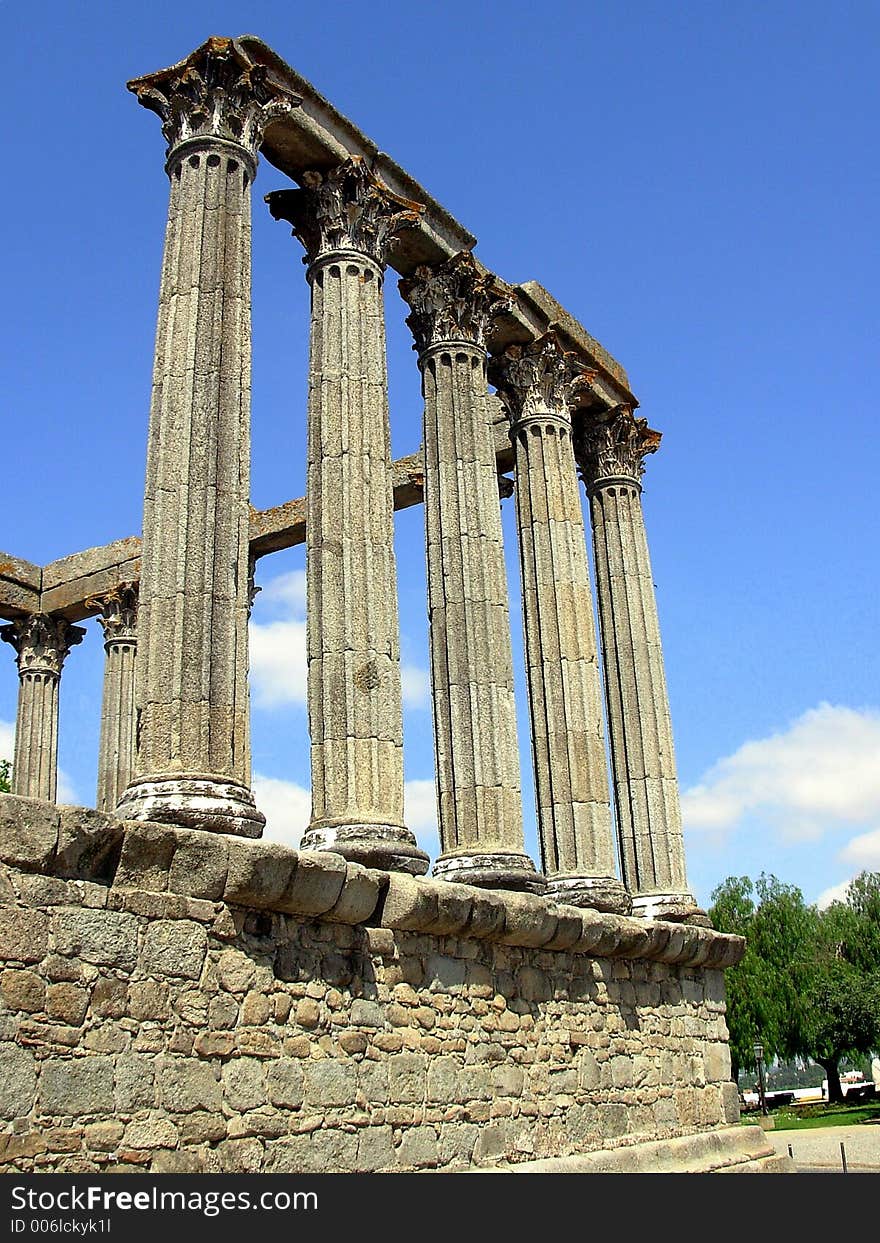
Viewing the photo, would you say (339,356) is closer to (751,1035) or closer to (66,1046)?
(66,1046)

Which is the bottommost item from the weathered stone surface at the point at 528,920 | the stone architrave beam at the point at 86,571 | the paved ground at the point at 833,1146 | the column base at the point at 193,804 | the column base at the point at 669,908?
the paved ground at the point at 833,1146

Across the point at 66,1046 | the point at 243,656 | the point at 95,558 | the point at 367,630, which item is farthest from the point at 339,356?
the point at 95,558

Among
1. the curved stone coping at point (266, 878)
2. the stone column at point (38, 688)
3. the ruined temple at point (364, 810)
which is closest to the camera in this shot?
the curved stone coping at point (266, 878)

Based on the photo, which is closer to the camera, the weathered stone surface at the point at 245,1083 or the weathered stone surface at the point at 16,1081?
the weathered stone surface at the point at 16,1081

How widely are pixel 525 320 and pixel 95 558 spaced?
30.2 feet

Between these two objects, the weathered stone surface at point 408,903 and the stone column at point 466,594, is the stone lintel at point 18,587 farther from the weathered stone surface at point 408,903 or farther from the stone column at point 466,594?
the weathered stone surface at point 408,903

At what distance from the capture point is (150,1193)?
711cm

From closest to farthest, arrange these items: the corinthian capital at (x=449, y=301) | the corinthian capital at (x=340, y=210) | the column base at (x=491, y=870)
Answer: the column base at (x=491, y=870)
the corinthian capital at (x=340, y=210)
the corinthian capital at (x=449, y=301)

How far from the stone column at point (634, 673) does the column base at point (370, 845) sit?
5719mm

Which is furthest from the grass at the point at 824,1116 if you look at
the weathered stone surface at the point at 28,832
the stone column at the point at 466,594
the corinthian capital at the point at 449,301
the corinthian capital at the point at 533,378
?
A: the weathered stone surface at the point at 28,832

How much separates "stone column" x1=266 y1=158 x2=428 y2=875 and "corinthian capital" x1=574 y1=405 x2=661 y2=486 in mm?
5548

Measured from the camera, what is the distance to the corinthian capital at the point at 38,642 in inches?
846

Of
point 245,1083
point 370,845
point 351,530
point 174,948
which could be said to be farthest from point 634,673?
point 174,948

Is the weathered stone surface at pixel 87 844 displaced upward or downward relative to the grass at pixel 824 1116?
upward
